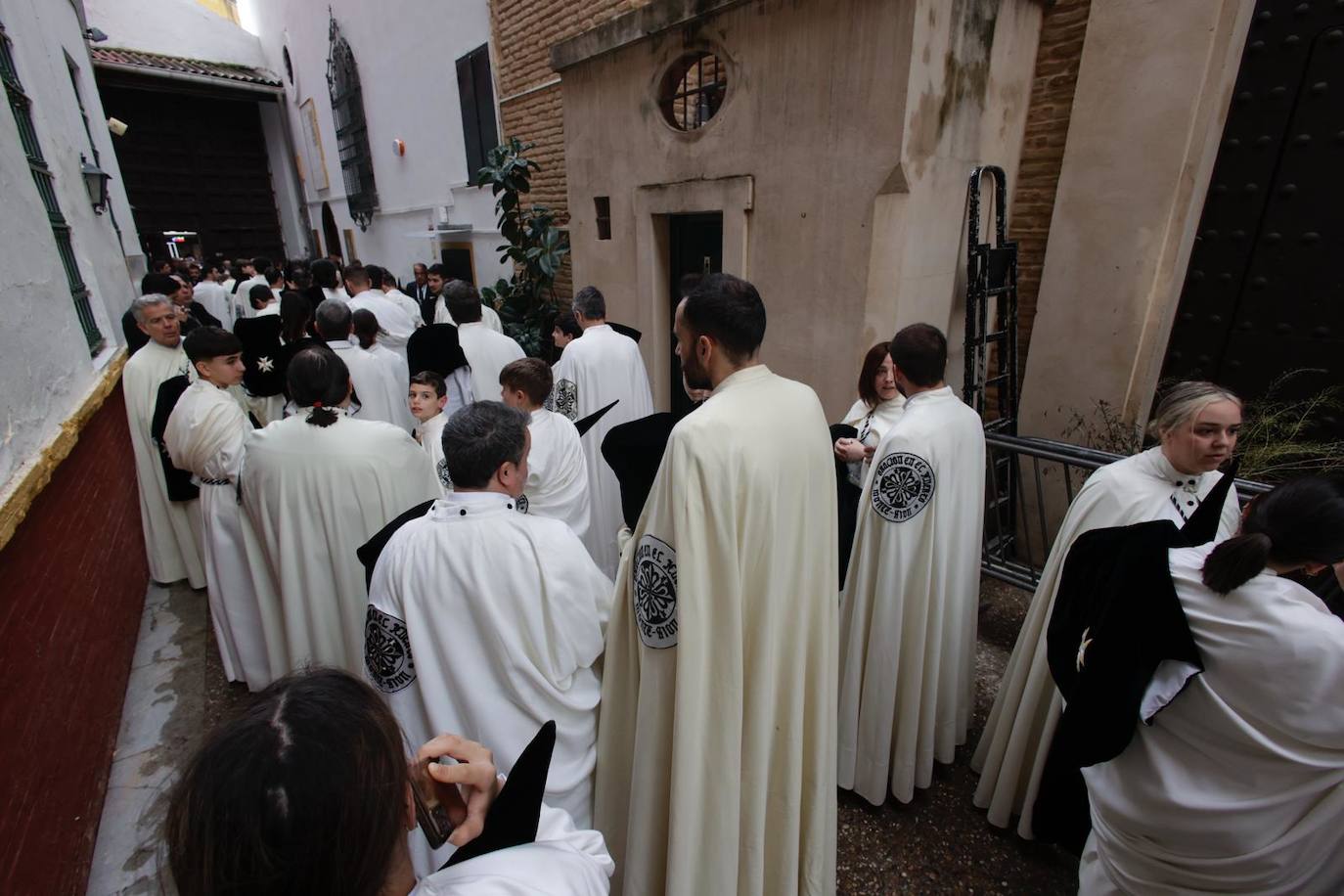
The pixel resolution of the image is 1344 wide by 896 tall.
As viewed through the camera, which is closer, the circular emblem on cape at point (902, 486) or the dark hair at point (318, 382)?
the circular emblem on cape at point (902, 486)

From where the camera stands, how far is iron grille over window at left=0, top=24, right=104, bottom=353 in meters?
4.45

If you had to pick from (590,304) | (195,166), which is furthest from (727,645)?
(195,166)

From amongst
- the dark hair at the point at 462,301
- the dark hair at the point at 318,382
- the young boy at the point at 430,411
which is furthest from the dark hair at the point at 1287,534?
the dark hair at the point at 462,301

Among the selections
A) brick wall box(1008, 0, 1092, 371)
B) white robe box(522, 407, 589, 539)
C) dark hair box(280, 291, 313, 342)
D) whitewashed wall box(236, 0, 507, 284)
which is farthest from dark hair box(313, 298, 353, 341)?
whitewashed wall box(236, 0, 507, 284)

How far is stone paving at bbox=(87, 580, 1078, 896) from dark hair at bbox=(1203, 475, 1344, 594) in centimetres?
162

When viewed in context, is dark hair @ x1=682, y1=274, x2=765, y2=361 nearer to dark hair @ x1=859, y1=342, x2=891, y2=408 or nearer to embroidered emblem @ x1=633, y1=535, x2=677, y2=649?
embroidered emblem @ x1=633, y1=535, x2=677, y2=649

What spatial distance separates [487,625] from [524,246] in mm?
7470

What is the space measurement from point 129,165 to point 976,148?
2235 centimetres

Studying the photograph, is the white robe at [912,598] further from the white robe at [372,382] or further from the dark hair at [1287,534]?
the white robe at [372,382]

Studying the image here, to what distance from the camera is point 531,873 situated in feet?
3.23

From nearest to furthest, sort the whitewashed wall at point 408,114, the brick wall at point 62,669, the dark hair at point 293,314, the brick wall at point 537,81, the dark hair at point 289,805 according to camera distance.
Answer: the dark hair at point 289,805
the brick wall at point 62,669
the dark hair at point 293,314
the brick wall at point 537,81
the whitewashed wall at point 408,114

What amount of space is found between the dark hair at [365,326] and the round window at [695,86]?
321cm

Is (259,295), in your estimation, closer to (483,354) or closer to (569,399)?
(483,354)

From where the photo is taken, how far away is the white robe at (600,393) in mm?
4590
